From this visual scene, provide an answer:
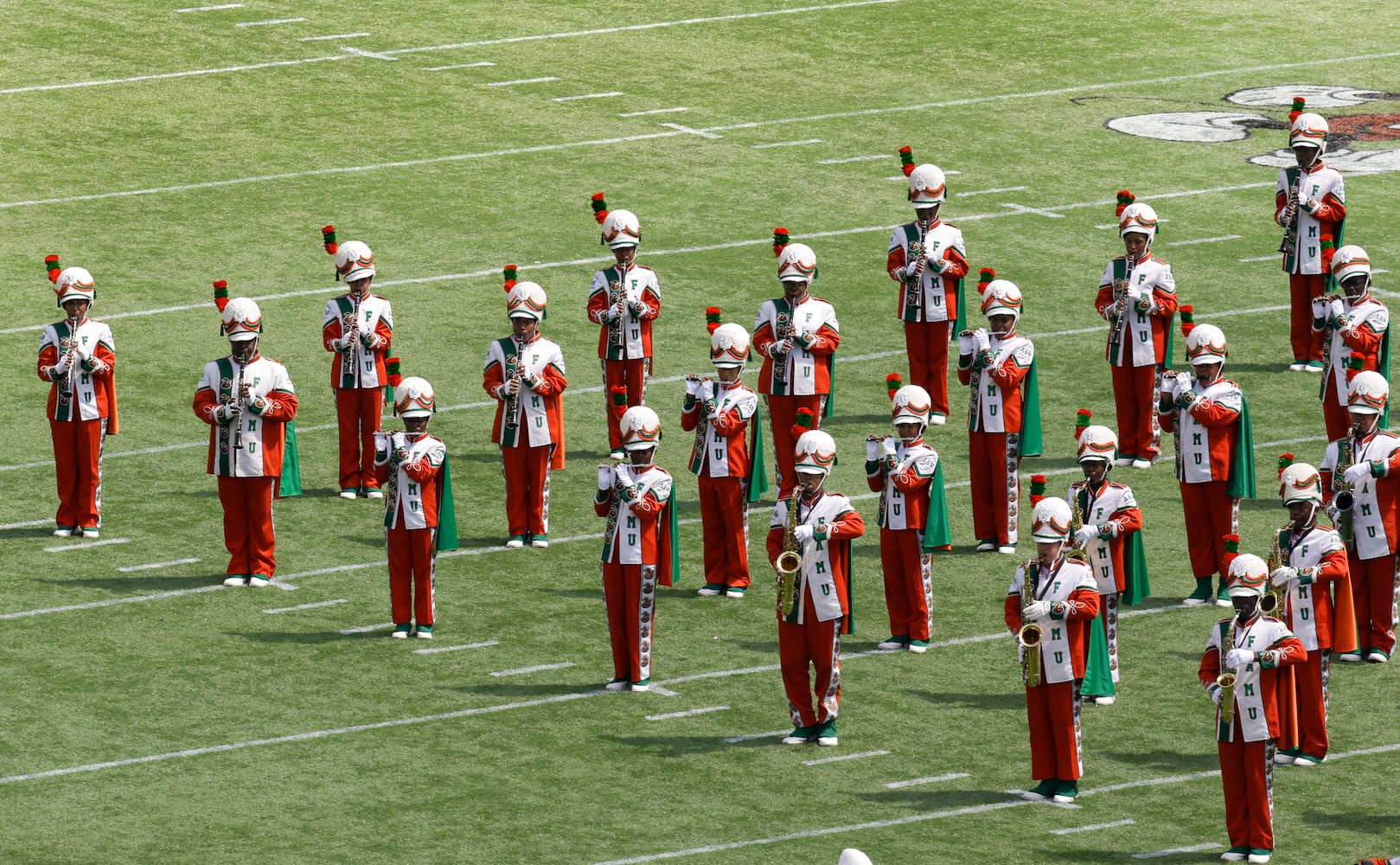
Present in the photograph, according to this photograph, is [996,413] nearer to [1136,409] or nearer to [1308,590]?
[1136,409]

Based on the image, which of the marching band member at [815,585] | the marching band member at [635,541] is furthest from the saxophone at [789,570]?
the marching band member at [635,541]

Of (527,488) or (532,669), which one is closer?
(532,669)

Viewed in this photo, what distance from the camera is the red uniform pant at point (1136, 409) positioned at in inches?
859

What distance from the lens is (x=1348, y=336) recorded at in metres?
21.1

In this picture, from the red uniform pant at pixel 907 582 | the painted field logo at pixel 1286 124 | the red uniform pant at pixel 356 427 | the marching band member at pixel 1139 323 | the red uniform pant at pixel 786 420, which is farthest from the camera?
the painted field logo at pixel 1286 124

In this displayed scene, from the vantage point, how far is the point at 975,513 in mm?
20156

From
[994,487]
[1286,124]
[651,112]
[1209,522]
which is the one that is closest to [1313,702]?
[1209,522]

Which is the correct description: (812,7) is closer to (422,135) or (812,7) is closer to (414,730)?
(422,135)

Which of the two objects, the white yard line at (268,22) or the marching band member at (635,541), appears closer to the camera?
the marching band member at (635,541)

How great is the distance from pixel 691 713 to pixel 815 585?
4.63ft

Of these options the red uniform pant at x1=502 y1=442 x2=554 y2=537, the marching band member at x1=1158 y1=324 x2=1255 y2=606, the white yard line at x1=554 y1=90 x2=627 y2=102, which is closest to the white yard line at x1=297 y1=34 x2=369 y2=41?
the white yard line at x1=554 y1=90 x2=627 y2=102

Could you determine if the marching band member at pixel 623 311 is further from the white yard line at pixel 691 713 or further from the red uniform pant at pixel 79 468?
the white yard line at pixel 691 713

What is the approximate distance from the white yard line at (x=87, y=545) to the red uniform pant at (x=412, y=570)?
3162 millimetres

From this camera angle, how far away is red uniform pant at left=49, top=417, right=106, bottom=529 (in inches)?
796
